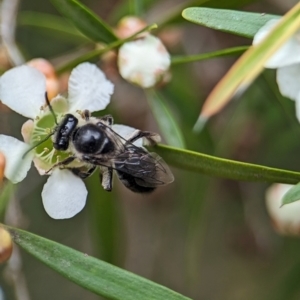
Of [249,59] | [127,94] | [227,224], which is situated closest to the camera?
[249,59]

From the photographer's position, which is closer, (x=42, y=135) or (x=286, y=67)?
(x=286, y=67)

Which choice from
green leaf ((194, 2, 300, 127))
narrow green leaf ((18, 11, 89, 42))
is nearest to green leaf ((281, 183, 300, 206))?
green leaf ((194, 2, 300, 127))

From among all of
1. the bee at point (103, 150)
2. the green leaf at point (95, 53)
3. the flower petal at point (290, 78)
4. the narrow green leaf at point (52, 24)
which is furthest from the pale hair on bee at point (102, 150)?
the narrow green leaf at point (52, 24)

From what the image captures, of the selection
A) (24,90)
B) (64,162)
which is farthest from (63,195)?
(24,90)

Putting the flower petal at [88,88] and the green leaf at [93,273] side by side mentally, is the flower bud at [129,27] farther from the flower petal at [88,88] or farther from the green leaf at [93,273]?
the green leaf at [93,273]

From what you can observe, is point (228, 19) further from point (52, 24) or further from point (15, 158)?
point (52, 24)

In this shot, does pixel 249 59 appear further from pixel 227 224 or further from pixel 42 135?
pixel 227 224

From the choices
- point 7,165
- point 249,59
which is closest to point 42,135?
point 7,165
